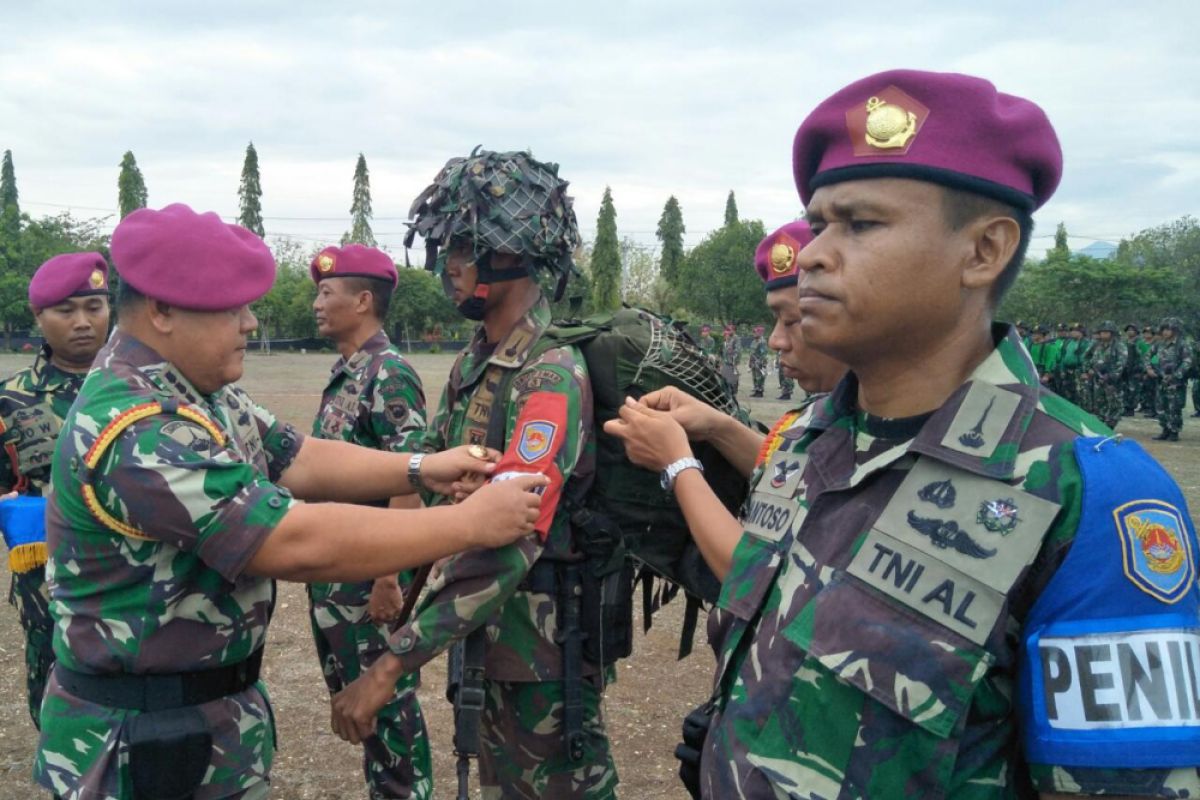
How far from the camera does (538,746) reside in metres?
2.97

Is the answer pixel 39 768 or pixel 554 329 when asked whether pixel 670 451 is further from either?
pixel 39 768

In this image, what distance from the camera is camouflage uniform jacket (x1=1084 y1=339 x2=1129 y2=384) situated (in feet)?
67.1

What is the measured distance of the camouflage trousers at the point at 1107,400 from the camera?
67.3ft

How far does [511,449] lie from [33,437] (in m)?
3.08

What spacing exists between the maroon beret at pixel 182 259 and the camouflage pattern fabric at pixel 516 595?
0.84 meters

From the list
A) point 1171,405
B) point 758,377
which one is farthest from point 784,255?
point 758,377

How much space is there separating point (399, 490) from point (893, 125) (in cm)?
218

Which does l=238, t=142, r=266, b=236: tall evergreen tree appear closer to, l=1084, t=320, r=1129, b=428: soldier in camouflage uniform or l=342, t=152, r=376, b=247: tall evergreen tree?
l=342, t=152, r=376, b=247: tall evergreen tree

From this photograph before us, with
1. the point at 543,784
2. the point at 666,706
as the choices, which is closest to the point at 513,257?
the point at 543,784

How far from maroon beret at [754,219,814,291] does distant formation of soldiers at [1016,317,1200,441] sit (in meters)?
18.2

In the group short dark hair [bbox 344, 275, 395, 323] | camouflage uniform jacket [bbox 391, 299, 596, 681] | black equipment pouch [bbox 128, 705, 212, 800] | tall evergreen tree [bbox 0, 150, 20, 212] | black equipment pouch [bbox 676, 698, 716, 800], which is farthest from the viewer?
tall evergreen tree [bbox 0, 150, 20, 212]

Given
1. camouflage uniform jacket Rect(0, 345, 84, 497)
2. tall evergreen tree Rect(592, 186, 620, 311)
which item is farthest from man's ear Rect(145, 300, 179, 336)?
tall evergreen tree Rect(592, 186, 620, 311)

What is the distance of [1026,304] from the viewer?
38375 millimetres

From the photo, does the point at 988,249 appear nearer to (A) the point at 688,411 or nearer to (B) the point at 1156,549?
(B) the point at 1156,549
